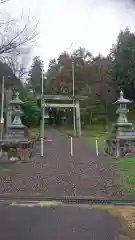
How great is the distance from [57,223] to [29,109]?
19.5m

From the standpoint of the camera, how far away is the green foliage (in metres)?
22.7

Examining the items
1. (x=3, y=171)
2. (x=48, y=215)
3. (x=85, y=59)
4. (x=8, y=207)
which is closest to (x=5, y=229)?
(x=48, y=215)

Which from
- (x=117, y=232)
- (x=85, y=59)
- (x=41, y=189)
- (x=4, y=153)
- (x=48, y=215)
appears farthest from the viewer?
(x=85, y=59)

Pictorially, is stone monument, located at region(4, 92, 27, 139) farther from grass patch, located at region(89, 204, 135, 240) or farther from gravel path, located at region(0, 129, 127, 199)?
grass patch, located at region(89, 204, 135, 240)

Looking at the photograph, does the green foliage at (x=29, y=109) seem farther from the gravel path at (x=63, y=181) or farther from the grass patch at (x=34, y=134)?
the gravel path at (x=63, y=181)

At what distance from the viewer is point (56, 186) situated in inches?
229

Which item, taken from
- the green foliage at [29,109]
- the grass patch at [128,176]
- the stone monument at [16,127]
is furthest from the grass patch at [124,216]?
the green foliage at [29,109]

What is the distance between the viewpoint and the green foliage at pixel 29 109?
2266 centimetres

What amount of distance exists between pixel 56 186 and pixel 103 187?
857 millimetres

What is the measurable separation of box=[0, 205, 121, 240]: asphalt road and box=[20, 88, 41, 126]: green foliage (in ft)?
60.3

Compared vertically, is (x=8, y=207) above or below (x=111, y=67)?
below

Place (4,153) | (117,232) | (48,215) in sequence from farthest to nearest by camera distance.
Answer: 1. (4,153)
2. (48,215)
3. (117,232)

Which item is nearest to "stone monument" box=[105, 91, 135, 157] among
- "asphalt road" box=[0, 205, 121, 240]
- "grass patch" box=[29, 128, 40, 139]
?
"grass patch" box=[29, 128, 40, 139]

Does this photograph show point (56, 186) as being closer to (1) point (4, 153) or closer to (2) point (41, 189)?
(2) point (41, 189)
